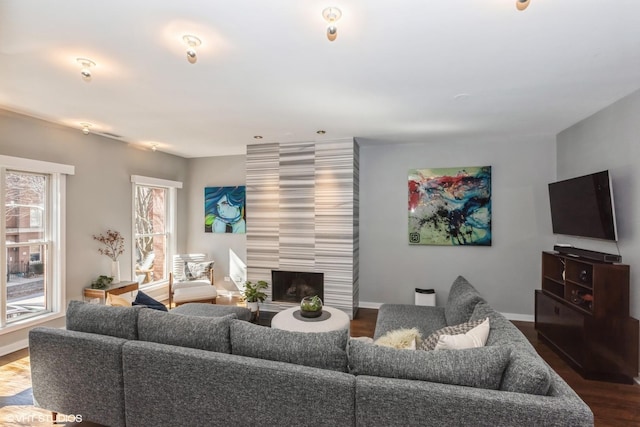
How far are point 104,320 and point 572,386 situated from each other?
3887mm

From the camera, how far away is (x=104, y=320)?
2082 millimetres

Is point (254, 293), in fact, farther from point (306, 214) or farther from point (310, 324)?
point (310, 324)

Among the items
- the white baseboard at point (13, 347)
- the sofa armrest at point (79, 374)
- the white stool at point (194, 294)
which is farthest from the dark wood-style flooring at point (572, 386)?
the white stool at point (194, 294)

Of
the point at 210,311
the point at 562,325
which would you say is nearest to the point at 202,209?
the point at 210,311

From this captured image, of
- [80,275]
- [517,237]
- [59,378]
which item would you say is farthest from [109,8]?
[517,237]

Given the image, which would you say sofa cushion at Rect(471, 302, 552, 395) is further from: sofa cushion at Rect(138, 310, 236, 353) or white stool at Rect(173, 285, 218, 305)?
white stool at Rect(173, 285, 218, 305)

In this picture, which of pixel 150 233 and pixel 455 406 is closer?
pixel 455 406

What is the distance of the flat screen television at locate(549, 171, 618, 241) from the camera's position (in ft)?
9.30

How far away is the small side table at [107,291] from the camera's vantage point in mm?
3896

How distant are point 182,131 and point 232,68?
2085 mm

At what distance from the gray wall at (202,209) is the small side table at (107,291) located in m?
1.56

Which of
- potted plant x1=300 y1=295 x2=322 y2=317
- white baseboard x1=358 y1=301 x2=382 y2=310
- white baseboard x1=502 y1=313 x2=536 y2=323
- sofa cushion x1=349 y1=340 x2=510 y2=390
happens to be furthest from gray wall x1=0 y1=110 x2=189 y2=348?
white baseboard x1=502 y1=313 x2=536 y2=323

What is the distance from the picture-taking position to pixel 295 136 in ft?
14.1

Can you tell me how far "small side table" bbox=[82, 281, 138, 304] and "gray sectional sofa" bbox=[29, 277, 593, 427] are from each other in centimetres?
198
